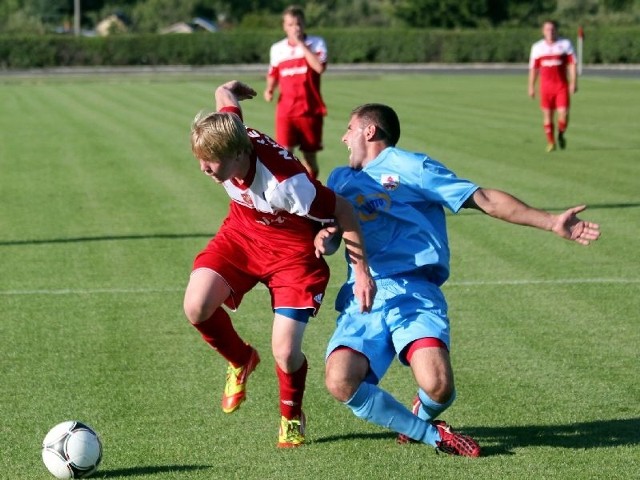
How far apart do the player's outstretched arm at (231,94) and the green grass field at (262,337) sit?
1614 mm

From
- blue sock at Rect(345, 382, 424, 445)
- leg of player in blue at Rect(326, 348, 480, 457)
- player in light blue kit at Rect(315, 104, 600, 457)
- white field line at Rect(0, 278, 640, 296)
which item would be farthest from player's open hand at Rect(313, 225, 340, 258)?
white field line at Rect(0, 278, 640, 296)

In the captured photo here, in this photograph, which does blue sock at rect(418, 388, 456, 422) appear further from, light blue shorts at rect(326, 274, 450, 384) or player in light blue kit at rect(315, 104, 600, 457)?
light blue shorts at rect(326, 274, 450, 384)

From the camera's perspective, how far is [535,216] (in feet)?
17.9

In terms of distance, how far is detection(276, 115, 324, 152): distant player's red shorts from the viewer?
15.9 meters

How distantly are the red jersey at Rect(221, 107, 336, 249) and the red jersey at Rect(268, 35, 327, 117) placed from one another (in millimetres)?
9979

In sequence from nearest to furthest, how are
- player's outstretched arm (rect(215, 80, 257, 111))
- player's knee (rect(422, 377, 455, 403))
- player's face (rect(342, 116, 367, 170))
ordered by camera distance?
player's knee (rect(422, 377, 455, 403)) < player's face (rect(342, 116, 367, 170)) < player's outstretched arm (rect(215, 80, 257, 111))

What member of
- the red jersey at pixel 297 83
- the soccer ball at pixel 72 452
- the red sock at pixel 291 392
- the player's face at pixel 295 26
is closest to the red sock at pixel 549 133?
the red jersey at pixel 297 83

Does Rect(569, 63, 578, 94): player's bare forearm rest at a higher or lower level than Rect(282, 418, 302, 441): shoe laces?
higher

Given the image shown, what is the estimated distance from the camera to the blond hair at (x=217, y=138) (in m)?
5.42

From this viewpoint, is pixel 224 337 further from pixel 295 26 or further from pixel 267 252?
pixel 295 26

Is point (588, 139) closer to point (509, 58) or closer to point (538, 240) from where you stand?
point (538, 240)

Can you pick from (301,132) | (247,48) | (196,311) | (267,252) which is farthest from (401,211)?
(247,48)

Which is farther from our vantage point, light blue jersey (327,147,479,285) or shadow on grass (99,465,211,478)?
light blue jersey (327,147,479,285)

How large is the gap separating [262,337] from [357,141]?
2512 millimetres
